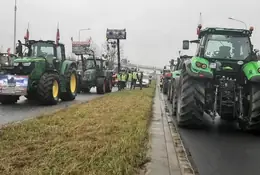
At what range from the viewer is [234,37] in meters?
10.1

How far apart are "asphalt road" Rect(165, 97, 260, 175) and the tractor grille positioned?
6.96 meters

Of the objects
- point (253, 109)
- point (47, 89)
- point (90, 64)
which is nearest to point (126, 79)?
→ point (90, 64)

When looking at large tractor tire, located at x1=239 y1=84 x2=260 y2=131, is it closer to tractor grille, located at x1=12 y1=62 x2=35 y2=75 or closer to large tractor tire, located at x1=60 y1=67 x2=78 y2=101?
tractor grille, located at x1=12 y1=62 x2=35 y2=75

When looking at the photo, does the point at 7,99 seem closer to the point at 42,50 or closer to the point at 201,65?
the point at 42,50

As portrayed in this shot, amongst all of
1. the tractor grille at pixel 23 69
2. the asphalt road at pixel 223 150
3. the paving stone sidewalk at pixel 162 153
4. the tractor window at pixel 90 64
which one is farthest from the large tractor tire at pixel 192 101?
the tractor window at pixel 90 64

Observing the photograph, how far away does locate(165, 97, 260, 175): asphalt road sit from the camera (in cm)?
586

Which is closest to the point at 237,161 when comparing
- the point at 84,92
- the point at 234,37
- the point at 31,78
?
the point at 234,37

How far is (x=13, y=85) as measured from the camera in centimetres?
1355

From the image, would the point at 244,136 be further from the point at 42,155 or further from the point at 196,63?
the point at 42,155

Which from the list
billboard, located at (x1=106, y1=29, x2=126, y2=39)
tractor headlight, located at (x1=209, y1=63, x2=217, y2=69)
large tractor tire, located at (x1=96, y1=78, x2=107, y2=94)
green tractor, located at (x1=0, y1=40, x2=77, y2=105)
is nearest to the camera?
tractor headlight, located at (x1=209, y1=63, x2=217, y2=69)

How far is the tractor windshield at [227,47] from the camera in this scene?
9.97 meters

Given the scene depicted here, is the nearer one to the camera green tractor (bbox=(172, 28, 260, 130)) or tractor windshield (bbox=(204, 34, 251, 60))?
green tractor (bbox=(172, 28, 260, 130))

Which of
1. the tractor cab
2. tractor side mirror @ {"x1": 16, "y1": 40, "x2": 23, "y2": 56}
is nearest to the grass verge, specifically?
the tractor cab

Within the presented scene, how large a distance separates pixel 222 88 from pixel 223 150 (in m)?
2.47
